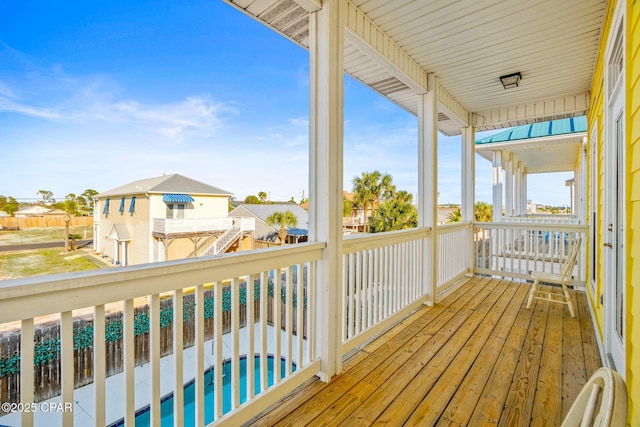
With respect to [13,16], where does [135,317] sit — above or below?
below

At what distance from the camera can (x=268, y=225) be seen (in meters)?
1.62

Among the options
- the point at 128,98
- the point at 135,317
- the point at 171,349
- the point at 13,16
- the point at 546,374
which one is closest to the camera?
the point at 13,16

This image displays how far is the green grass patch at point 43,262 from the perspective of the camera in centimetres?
92

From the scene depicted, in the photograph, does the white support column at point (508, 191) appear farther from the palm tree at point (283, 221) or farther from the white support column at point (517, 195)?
the palm tree at point (283, 221)

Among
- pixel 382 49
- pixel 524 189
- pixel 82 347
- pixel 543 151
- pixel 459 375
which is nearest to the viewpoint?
pixel 82 347

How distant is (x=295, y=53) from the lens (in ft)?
6.28

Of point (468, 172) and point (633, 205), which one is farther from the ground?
point (468, 172)

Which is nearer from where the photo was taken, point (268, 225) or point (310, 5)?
point (268, 225)

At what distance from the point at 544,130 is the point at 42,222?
726 cm

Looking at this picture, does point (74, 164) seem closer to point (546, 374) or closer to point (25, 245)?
point (25, 245)

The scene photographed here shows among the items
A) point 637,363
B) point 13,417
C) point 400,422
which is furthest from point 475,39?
point 13,417

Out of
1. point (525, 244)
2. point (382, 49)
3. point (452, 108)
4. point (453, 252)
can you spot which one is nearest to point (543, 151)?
point (525, 244)

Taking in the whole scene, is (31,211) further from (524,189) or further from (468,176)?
(524,189)

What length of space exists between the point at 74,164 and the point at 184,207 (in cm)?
38
